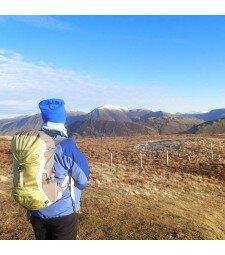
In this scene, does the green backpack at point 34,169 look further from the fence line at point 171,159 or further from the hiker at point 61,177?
the fence line at point 171,159

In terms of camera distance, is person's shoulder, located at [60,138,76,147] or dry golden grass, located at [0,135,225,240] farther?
dry golden grass, located at [0,135,225,240]

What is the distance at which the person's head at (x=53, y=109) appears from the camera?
5.36 m

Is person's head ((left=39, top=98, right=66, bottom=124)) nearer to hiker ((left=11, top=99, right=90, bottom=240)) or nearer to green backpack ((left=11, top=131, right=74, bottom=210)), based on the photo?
hiker ((left=11, top=99, right=90, bottom=240))

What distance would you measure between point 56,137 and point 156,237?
253 inches

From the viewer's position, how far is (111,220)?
12055mm

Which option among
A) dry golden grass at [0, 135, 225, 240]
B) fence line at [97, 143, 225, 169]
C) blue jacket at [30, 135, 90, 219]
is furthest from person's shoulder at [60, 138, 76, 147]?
fence line at [97, 143, 225, 169]

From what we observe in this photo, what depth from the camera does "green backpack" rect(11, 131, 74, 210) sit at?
16.4 ft

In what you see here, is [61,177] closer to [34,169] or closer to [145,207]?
[34,169]

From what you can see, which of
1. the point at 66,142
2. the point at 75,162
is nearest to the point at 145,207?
the point at 75,162

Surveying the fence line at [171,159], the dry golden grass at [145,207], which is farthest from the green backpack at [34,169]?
the fence line at [171,159]
